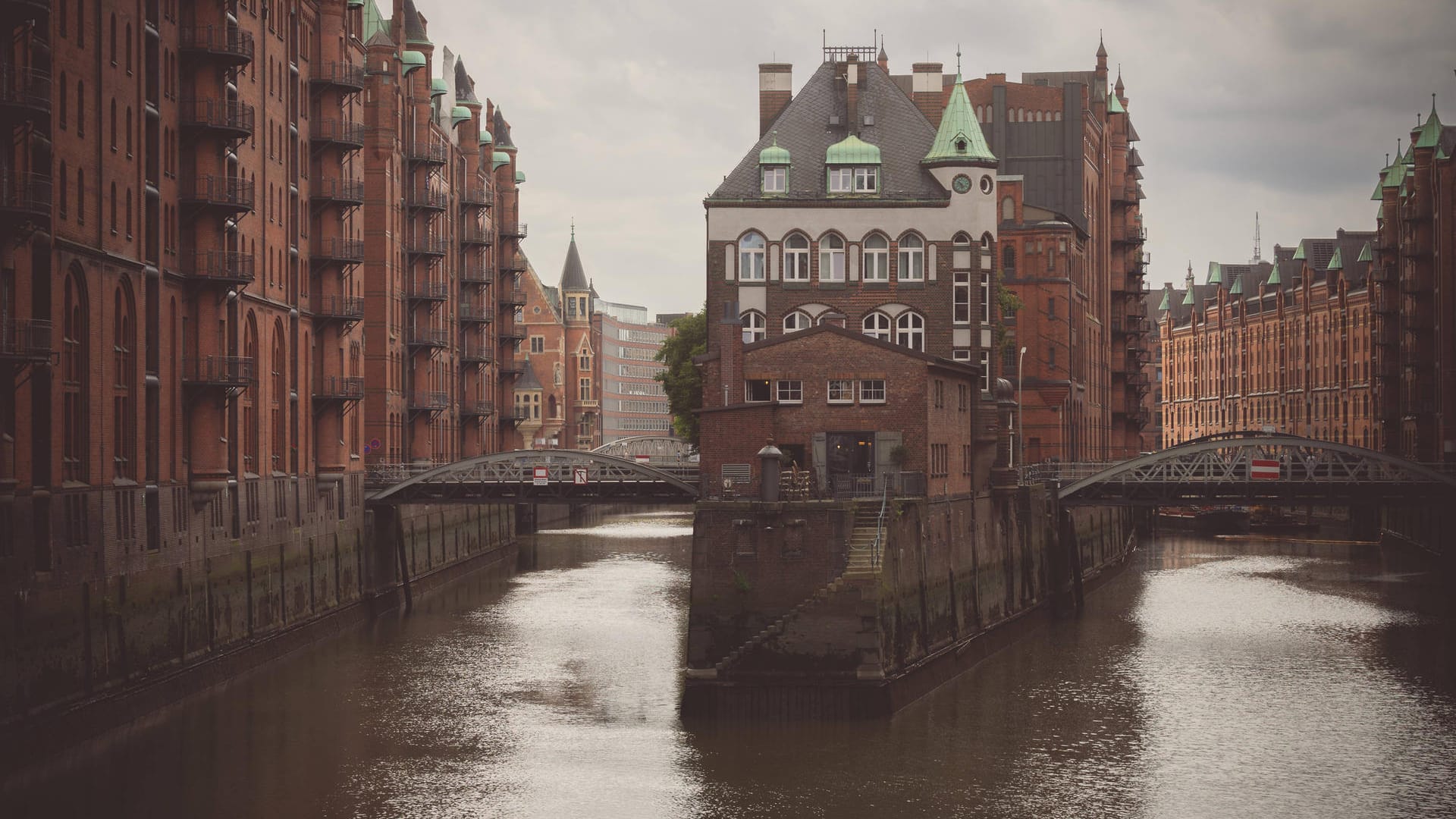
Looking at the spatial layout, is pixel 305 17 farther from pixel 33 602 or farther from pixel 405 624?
pixel 33 602

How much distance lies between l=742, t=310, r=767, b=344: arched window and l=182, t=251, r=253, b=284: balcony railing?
1928 centimetres

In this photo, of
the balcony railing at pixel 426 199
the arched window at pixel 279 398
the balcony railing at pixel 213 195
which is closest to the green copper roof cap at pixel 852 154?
the arched window at pixel 279 398

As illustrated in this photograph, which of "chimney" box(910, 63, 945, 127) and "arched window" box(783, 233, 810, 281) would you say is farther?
"chimney" box(910, 63, 945, 127)

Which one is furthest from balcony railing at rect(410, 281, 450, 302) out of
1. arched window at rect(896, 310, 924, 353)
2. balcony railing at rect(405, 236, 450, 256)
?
arched window at rect(896, 310, 924, 353)

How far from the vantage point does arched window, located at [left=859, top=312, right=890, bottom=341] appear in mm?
68375

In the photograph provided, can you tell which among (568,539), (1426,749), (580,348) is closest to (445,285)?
(568,539)

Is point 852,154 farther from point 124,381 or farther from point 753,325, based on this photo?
point 124,381

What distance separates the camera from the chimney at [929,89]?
260 ft

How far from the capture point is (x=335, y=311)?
2758 inches

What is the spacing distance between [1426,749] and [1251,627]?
2145 centimetres

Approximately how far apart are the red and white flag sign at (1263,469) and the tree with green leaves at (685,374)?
3565cm

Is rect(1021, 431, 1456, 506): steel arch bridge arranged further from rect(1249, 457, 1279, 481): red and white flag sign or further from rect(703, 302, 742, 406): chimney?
rect(703, 302, 742, 406): chimney

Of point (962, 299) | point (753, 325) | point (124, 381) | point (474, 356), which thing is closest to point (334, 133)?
point (753, 325)

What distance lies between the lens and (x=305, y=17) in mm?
68375
